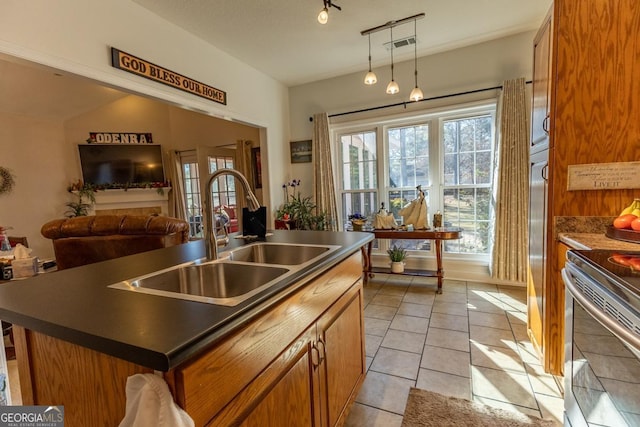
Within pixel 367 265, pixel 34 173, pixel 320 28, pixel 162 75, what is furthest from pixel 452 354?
pixel 34 173

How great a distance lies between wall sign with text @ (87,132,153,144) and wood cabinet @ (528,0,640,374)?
626cm

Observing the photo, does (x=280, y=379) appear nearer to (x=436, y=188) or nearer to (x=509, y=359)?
(x=509, y=359)

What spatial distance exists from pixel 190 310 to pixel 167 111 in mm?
6115

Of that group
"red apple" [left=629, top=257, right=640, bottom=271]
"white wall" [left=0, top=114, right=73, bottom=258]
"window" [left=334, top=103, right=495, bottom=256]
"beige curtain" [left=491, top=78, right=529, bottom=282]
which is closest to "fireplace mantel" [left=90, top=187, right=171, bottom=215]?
"white wall" [left=0, top=114, right=73, bottom=258]

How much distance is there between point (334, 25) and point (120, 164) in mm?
4818

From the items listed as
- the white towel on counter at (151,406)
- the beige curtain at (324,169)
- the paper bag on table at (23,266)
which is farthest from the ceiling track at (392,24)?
the paper bag on table at (23,266)

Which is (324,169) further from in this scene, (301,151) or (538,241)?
(538,241)

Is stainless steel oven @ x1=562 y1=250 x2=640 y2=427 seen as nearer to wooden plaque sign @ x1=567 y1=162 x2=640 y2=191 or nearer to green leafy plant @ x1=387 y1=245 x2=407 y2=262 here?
wooden plaque sign @ x1=567 y1=162 x2=640 y2=191

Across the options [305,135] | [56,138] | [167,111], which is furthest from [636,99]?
[56,138]

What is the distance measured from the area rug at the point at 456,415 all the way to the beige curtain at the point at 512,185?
2101mm

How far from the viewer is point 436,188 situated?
12.3 feet

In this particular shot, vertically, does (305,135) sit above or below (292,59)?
below

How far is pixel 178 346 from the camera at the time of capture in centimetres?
57

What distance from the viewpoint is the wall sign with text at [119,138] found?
18.1ft
